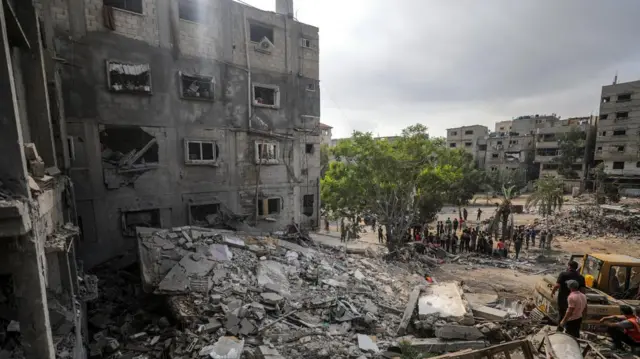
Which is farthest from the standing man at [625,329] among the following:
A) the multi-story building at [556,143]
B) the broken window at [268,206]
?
the multi-story building at [556,143]

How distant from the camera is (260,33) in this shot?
605 inches

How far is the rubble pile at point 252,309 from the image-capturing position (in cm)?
668

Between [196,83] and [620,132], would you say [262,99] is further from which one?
[620,132]

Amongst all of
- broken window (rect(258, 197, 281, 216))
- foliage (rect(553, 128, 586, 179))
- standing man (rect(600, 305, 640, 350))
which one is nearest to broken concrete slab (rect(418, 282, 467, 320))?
standing man (rect(600, 305, 640, 350))

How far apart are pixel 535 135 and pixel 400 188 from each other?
149 feet

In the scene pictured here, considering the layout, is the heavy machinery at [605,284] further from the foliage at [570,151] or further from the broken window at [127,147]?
the foliage at [570,151]

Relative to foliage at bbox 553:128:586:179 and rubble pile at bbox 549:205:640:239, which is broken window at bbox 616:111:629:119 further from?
rubble pile at bbox 549:205:640:239

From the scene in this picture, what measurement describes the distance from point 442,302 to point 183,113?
11682 mm

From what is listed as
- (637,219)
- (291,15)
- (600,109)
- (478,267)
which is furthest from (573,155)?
(291,15)

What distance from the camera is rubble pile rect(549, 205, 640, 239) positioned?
906 inches

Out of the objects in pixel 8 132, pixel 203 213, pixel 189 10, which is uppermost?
pixel 189 10

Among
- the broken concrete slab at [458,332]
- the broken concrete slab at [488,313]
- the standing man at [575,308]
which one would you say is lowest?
the broken concrete slab at [488,313]

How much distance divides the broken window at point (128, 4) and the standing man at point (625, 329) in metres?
16.8

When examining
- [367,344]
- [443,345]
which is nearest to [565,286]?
[443,345]
